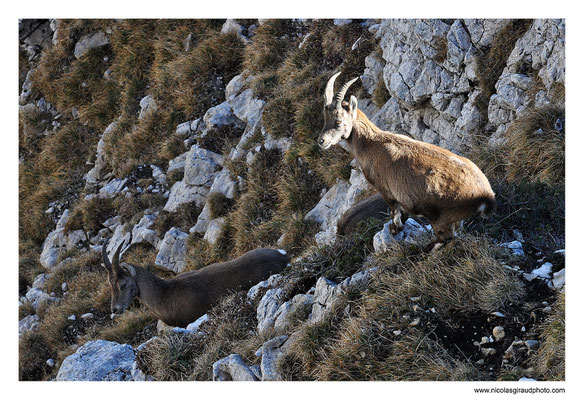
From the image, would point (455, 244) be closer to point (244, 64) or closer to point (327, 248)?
point (327, 248)

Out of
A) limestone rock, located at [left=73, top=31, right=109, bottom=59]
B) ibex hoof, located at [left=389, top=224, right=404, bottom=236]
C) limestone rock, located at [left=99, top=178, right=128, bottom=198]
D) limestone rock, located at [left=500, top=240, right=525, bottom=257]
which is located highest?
limestone rock, located at [left=73, top=31, right=109, bottom=59]

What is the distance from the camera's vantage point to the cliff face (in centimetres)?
604

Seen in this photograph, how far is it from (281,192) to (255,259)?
9.48ft

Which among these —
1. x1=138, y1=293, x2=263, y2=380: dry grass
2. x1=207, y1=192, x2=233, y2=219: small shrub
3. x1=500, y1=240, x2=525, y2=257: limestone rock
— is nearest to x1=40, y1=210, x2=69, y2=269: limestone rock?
x1=207, y1=192, x2=233, y2=219: small shrub

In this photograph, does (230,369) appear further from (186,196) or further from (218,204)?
(186,196)

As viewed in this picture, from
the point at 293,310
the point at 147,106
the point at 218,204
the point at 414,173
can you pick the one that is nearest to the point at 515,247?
the point at 414,173

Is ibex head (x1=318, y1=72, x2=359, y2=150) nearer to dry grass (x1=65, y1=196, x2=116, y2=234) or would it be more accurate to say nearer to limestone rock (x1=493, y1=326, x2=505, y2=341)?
limestone rock (x1=493, y1=326, x2=505, y2=341)

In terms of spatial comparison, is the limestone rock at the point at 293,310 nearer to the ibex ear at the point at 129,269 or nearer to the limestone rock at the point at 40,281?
the ibex ear at the point at 129,269

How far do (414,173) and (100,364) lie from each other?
5.04m

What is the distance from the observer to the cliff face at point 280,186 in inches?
238

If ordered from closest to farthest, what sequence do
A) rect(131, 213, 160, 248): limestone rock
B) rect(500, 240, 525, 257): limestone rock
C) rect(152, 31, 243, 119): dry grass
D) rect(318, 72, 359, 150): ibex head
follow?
1. rect(500, 240, 525, 257): limestone rock
2. rect(318, 72, 359, 150): ibex head
3. rect(131, 213, 160, 248): limestone rock
4. rect(152, 31, 243, 119): dry grass

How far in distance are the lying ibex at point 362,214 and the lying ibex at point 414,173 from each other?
1880 mm

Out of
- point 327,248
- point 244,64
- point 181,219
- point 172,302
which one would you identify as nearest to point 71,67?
point 244,64

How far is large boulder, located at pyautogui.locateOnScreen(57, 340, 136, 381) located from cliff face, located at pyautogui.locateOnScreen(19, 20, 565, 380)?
6 centimetres
